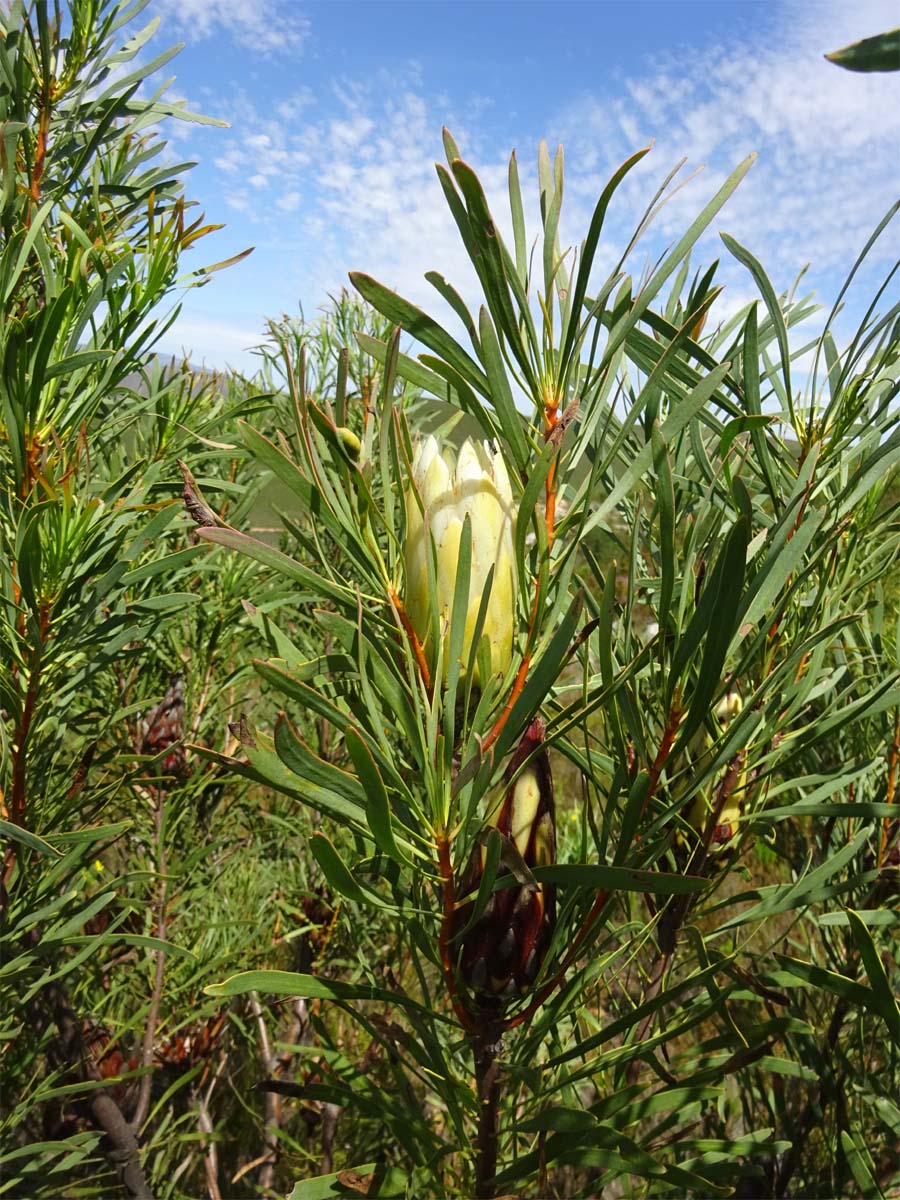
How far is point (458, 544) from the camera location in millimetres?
258

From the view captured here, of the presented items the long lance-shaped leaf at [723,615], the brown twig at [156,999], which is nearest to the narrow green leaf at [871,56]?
the long lance-shaped leaf at [723,615]

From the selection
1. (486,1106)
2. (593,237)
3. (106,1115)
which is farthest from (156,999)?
(593,237)

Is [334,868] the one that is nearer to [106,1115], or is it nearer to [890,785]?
[890,785]

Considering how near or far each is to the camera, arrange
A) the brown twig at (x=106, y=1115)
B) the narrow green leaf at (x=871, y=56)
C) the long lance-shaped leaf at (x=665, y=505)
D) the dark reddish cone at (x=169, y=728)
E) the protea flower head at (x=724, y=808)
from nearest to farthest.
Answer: the narrow green leaf at (x=871, y=56), the long lance-shaped leaf at (x=665, y=505), the protea flower head at (x=724, y=808), the brown twig at (x=106, y=1115), the dark reddish cone at (x=169, y=728)

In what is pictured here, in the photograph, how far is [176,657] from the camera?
0.94 meters

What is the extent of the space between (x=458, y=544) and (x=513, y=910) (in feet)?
0.41

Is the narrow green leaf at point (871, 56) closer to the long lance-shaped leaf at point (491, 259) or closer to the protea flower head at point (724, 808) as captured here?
the long lance-shaped leaf at point (491, 259)

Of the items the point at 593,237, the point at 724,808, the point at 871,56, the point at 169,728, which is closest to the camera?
the point at 871,56

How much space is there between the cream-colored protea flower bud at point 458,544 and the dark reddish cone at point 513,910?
0.04 meters

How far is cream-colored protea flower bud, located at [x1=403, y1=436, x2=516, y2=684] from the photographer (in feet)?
0.85

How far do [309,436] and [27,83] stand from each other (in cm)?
51

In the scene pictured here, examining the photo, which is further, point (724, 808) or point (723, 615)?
point (724, 808)

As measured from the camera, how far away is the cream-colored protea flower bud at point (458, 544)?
258 millimetres

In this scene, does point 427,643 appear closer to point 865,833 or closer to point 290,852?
point 865,833
